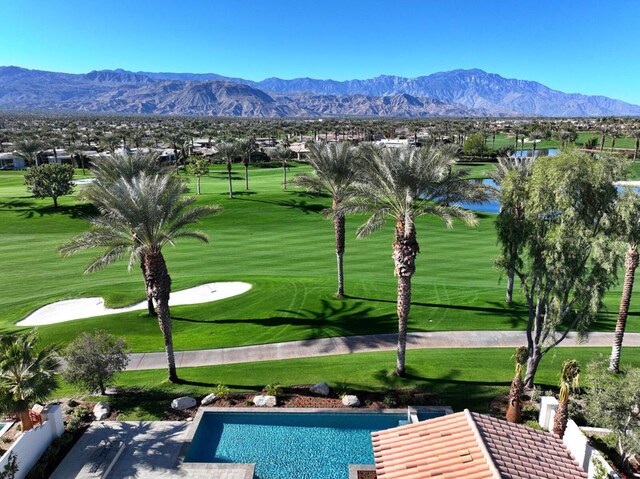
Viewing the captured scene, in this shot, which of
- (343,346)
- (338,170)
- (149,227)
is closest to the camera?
(149,227)

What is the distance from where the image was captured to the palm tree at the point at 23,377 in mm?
13172

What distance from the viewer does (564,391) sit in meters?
13.4

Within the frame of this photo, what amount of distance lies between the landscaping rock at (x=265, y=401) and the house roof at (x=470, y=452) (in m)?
4.60

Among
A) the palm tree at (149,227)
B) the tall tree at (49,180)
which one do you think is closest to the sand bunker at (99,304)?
the palm tree at (149,227)

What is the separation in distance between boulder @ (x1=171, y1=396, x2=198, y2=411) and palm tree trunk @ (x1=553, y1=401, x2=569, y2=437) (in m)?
12.2

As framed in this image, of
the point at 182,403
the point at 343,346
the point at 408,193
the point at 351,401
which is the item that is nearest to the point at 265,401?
the point at 182,403

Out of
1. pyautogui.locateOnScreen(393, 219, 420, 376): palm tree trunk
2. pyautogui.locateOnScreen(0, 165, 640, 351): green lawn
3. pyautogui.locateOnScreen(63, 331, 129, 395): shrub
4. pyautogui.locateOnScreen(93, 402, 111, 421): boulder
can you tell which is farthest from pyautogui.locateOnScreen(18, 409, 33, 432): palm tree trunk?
pyautogui.locateOnScreen(393, 219, 420, 376): palm tree trunk

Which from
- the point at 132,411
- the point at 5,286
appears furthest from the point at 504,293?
the point at 5,286

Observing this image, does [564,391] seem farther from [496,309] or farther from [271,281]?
[271,281]

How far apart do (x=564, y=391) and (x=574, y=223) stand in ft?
16.5

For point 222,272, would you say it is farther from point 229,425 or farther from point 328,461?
point 328,461

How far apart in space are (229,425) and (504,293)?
17924mm

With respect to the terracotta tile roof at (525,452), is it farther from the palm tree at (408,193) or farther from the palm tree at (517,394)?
the palm tree at (408,193)

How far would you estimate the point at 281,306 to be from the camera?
24.7 m
